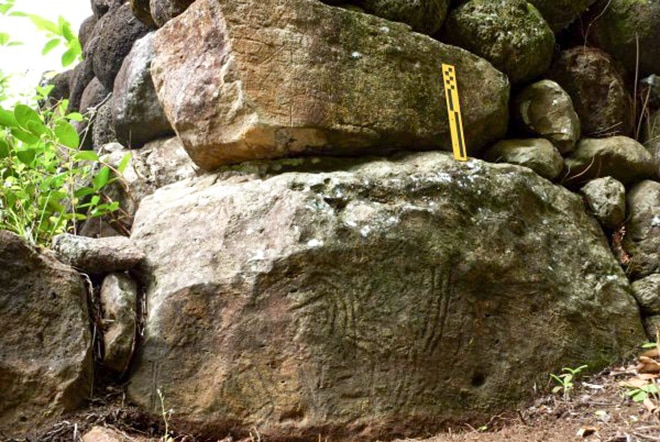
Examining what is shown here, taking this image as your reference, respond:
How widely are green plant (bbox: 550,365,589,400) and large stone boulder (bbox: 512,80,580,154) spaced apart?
1.21 meters

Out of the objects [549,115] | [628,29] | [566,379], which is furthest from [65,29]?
[628,29]

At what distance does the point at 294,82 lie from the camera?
7.72ft

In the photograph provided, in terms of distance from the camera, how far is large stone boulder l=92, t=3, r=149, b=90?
A: 3516 millimetres

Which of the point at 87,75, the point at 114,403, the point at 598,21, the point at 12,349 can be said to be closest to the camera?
the point at 12,349

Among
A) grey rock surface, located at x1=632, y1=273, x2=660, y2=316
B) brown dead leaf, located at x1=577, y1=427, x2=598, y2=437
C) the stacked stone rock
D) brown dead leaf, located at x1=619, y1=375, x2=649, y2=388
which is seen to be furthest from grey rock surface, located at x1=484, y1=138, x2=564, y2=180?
brown dead leaf, located at x1=577, y1=427, x2=598, y2=437

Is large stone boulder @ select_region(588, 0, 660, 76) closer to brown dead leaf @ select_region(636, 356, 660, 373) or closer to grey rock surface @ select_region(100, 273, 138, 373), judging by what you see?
brown dead leaf @ select_region(636, 356, 660, 373)

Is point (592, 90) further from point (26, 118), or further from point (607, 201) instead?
point (26, 118)

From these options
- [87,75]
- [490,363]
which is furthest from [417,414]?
[87,75]

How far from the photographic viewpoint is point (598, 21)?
3441 millimetres

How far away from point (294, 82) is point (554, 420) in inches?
64.7

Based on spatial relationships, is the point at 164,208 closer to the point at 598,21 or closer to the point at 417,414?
the point at 417,414

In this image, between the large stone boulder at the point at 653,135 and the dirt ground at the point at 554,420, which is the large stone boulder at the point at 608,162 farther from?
the dirt ground at the point at 554,420

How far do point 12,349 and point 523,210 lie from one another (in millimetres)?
2073

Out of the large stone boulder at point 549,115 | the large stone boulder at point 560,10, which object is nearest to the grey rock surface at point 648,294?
the large stone boulder at point 549,115
